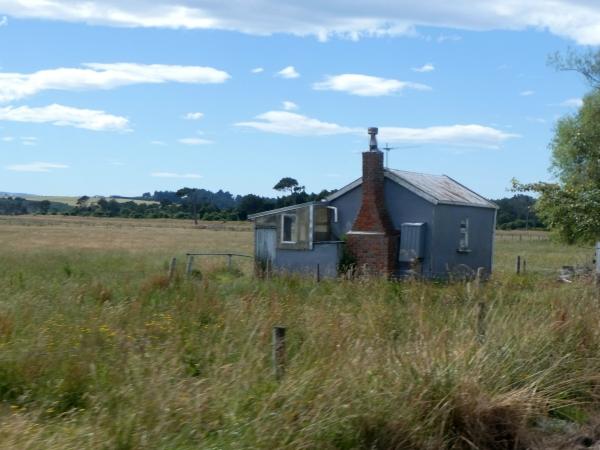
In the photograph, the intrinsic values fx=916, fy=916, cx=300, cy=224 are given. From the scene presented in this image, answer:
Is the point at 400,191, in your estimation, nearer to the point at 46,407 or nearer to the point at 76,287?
the point at 76,287

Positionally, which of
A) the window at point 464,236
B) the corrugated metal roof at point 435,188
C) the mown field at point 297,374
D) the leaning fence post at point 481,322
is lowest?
the mown field at point 297,374

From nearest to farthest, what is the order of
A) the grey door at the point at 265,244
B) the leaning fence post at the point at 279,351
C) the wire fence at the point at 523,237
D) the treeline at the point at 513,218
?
the leaning fence post at the point at 279,351, the grey door at the point at 265,244, the wire fence at the point at 523,237, the treeline at the point at 513,218

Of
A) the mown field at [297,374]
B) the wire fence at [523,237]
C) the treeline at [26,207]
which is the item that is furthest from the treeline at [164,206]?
the mown field at [297,374]

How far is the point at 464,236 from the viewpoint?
3023 centimetres

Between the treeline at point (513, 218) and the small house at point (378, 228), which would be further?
the treeline at point (513, 218)

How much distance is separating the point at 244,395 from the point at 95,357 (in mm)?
1565

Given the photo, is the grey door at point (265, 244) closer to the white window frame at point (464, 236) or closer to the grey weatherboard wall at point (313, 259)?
the grey weatherboard wall at point (313, 259)

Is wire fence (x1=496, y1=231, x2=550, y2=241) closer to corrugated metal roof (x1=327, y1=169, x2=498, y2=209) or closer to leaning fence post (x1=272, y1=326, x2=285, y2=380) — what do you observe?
corrugated metal roof (x1=327, y1=169, x2=498, y2=209)

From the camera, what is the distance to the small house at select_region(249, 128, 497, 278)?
27875 millimetres

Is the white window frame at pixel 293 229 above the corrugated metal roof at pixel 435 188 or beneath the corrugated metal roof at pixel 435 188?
beneath

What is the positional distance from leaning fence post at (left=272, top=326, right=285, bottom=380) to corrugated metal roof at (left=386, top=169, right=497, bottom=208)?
20428 mm

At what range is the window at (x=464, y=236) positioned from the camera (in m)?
30.0

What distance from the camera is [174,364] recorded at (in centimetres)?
759

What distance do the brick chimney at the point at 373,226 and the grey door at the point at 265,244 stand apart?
10.3 ft
